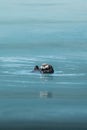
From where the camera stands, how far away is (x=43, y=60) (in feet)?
36.1

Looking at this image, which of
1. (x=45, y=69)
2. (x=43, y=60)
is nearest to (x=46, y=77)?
(x=45, y=69)

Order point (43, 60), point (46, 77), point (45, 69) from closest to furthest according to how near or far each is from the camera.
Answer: point (46, 77) < point (45, 69) < point (43, 60)

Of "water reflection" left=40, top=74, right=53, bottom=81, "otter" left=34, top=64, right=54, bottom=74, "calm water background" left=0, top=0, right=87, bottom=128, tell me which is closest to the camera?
"calm water background" left=0, top=0, right=87, bottom=128

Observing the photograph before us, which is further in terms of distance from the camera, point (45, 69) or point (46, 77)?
point (45, 69)

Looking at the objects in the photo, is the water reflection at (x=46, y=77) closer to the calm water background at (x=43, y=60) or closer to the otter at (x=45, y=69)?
the calm water background at (x=43, y=60)

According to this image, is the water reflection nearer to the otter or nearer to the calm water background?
the calm water background

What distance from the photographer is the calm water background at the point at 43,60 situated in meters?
8.02

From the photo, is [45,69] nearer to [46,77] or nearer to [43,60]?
[46,77]

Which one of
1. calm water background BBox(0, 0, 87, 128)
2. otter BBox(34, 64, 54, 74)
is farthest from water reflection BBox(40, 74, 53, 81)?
otter BBox(34, 64, 54, 74)

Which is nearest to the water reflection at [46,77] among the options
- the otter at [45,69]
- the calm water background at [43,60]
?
the calm water background at [43,60]

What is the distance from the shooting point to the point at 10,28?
14805 millimetres

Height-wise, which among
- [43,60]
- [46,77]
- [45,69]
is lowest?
[46,77]

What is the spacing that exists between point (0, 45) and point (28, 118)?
4.92 m

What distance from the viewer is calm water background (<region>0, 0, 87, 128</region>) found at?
8016 millimetres
